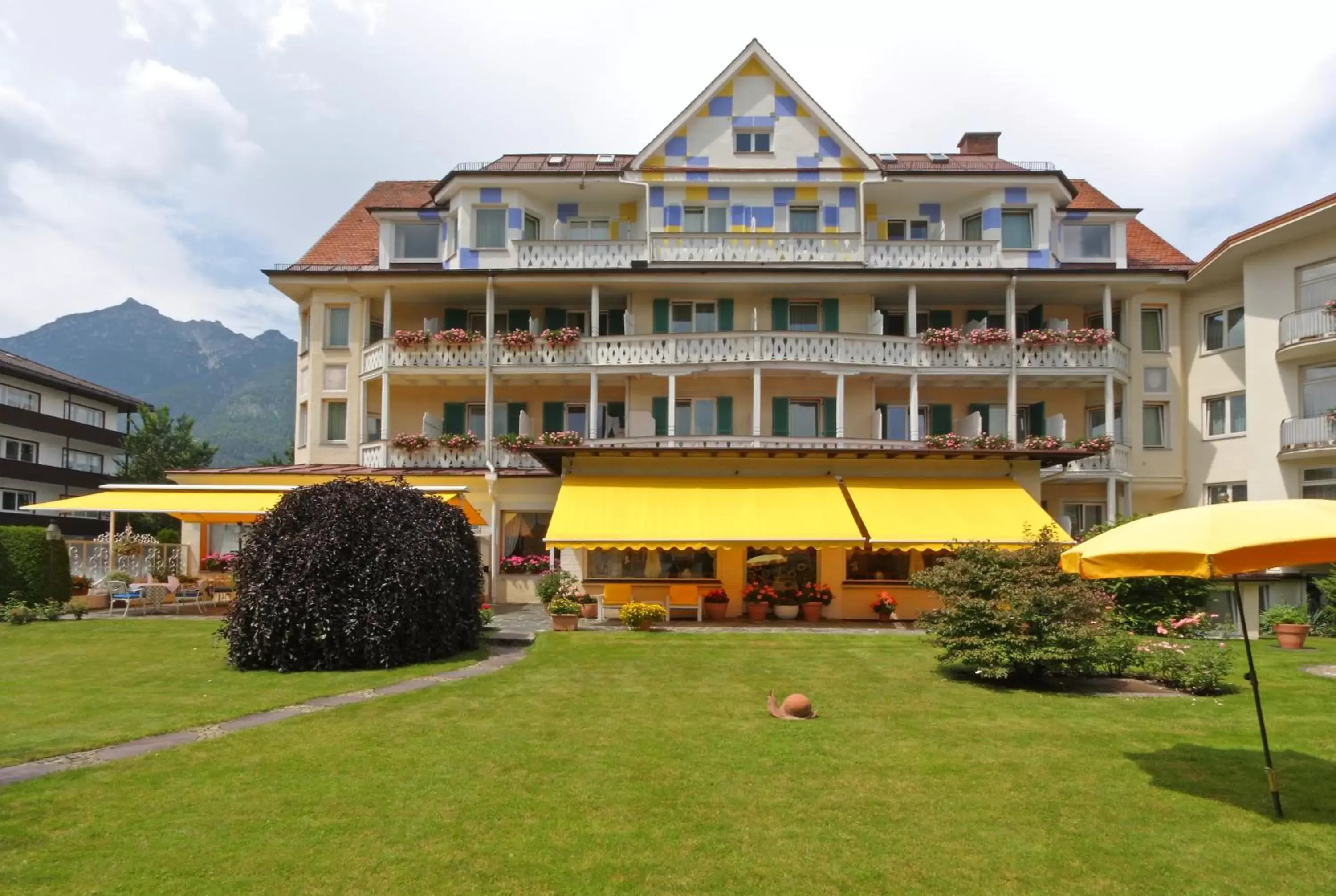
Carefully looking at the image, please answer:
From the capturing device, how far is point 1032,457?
24734mm

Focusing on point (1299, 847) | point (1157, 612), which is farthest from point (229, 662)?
point (1157, 612)

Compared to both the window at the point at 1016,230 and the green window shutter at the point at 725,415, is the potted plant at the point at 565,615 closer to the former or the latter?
the green window shutter at the point at 725,415

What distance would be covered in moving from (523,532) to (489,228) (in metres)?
11.3

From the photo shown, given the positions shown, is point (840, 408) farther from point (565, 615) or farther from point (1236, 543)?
point (1236, 543)

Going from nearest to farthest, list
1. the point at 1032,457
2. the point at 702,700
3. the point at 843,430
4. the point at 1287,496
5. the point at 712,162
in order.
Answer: the point at 702,700 < the point at 1032,457 < the point at 1287,496 < the point at 843,430 < the point at 712,162

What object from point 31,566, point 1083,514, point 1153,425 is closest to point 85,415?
point 31,566

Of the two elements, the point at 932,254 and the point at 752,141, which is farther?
the point at 752,141

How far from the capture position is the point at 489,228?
107 ft

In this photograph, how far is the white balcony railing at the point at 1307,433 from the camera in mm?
25781

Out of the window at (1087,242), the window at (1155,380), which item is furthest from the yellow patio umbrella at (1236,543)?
the window at (1087,242)

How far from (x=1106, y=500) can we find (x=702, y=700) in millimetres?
24118

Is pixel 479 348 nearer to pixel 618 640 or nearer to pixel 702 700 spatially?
pixel 618 640

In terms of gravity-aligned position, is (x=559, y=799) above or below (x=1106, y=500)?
below

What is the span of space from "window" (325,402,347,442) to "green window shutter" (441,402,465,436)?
3.69 metres
